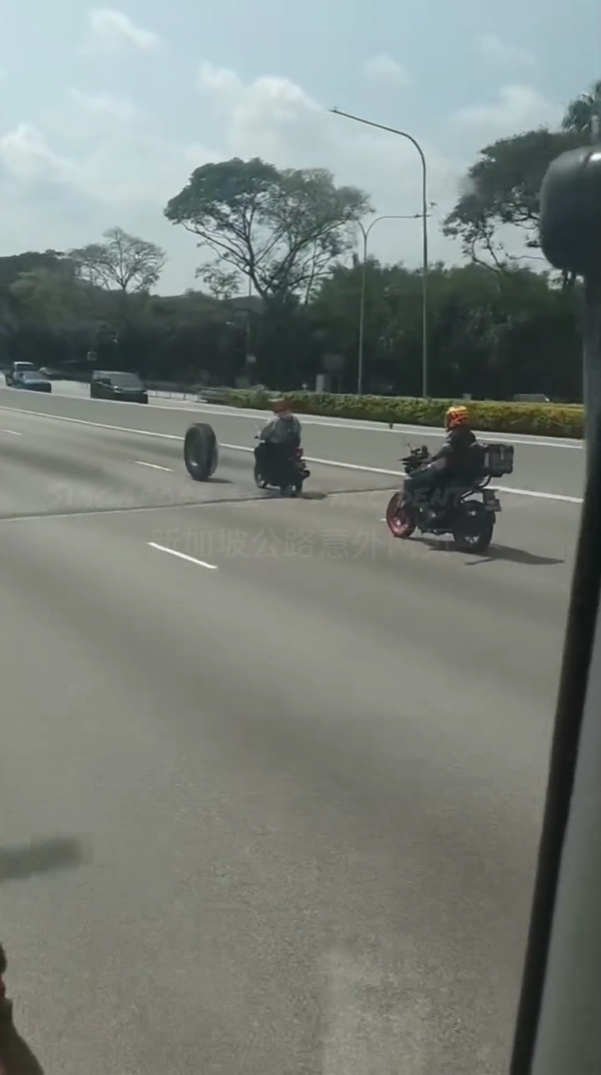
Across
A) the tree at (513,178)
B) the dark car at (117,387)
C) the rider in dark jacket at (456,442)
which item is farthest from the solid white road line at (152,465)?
the tree at (513,178)

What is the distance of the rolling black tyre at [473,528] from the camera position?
12508 millimetres

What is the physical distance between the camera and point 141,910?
3.98m

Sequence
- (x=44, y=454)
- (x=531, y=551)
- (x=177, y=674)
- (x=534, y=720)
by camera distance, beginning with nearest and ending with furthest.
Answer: (x=534, y=720)
(x=177, y=674)
(x=531, y=551)
(x=44, y=454)

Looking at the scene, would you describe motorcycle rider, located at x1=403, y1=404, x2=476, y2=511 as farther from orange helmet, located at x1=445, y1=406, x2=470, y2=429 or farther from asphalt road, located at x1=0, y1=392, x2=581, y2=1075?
asphalt road, located at x1=0, y1=392, x2=581, y2=1075

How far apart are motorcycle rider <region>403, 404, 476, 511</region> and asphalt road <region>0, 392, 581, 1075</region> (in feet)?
2.20

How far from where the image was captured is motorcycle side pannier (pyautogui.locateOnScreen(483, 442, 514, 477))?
10.9 meters

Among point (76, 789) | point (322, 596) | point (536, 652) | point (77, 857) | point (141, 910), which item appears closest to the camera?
point (141, 910)

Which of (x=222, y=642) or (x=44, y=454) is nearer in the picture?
(x=222, y=642)

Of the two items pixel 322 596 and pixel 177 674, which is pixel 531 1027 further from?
pixel 322 596

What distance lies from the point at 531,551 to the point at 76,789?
26.1 ft

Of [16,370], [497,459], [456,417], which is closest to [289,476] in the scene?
[16,370]

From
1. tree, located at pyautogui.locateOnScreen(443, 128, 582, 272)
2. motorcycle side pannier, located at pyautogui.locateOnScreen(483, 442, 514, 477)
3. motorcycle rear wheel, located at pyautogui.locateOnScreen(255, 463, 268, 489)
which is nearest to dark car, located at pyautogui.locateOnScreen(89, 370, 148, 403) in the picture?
motorcycle rear wheel, located at pyautogui.locateOnScreen(255, 463, 268, 489)

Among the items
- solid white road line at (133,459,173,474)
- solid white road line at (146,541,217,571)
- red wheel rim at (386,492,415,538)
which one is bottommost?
solid white road line at (133,459,173,474)

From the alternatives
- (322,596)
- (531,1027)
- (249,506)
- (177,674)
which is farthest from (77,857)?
(249,506)
